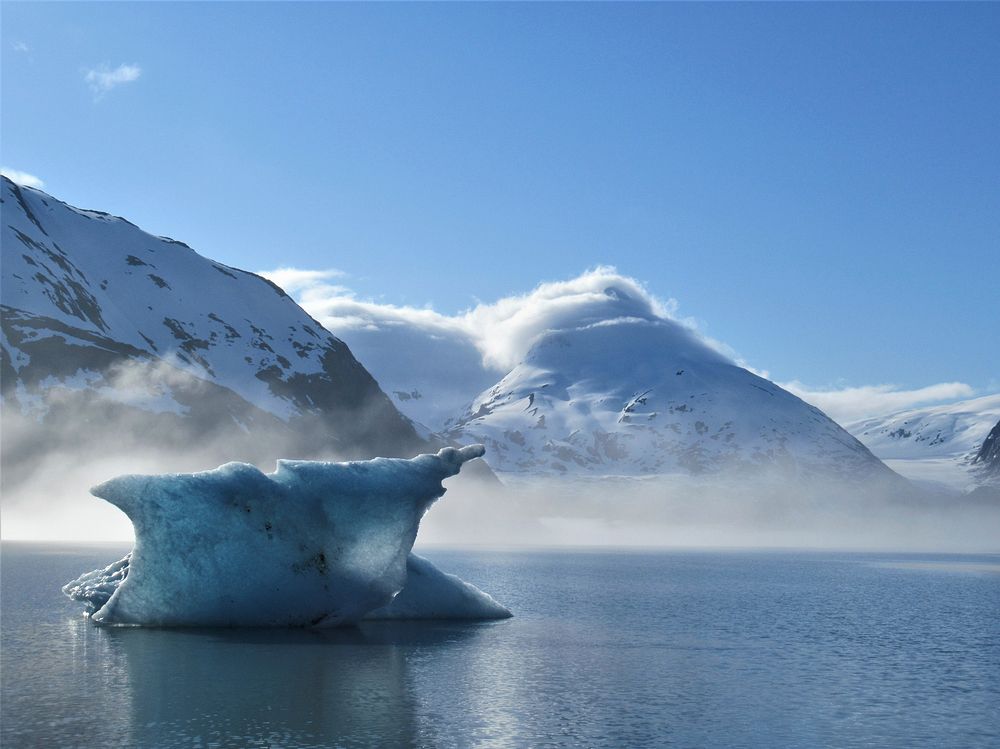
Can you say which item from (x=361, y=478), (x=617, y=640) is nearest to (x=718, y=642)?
(x=617, y=640)

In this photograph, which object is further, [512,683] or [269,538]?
[269,538]

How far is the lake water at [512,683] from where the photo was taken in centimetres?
2853

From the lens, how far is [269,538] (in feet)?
150

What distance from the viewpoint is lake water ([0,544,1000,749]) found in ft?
93.6

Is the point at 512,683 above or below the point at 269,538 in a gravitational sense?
below

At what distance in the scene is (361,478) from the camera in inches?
1837

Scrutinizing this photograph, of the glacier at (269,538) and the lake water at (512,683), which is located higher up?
the glacier at (269,538)

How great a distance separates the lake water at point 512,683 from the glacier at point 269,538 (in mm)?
1631

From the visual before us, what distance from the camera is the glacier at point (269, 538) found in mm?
45719

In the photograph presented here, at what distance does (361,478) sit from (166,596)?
10.7m

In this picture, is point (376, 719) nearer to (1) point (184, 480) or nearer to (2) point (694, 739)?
(2) point (694, 739)

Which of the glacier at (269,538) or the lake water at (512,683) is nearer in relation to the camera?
the lake water at (512,683)

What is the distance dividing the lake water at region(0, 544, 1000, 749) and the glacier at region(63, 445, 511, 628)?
64.2 inches

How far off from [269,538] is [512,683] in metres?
15.1
